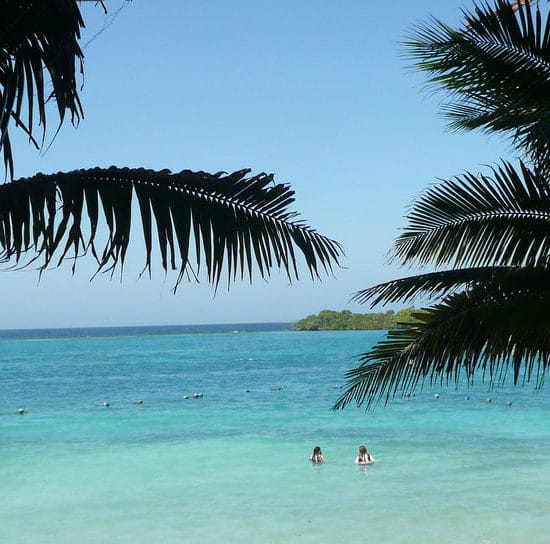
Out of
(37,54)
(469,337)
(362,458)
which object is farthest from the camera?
(362,458)

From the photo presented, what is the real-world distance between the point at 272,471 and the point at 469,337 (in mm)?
15743

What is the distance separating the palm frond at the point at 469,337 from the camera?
14.6 ft

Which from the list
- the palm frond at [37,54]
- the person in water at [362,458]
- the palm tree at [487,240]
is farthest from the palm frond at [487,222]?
the person in water at [362,458]

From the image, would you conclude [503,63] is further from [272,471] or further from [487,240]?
[272,471]

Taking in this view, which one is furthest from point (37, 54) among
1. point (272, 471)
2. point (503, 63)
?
point (272, 471)

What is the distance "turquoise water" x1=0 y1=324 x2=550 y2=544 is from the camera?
1419 centimetres

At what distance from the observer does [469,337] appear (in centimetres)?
454

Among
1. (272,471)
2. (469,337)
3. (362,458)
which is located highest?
(469,337)

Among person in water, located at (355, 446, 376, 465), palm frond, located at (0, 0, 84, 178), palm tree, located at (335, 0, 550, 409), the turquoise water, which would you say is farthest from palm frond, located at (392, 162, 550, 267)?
person in water, located at (355, 446, 376, 465)

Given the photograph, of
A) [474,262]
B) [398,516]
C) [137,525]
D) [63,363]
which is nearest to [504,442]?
[398,516]

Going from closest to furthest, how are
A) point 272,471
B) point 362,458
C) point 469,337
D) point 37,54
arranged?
point 37,54 < point 469,337 < point 272,471 < point 362,458

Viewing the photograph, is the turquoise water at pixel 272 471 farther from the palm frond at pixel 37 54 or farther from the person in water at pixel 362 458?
the palm frond at pixel 37 54

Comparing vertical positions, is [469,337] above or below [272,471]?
above

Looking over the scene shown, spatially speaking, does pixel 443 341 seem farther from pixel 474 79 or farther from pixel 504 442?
pixel 504 442
